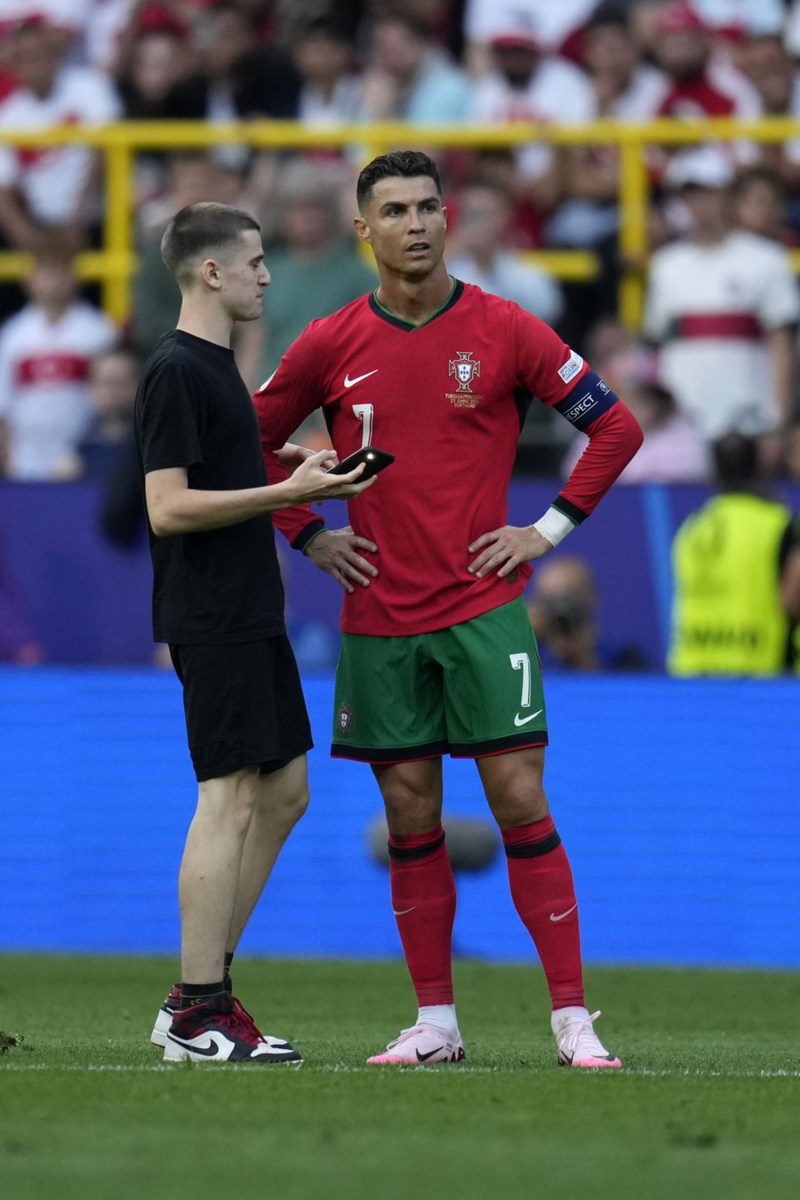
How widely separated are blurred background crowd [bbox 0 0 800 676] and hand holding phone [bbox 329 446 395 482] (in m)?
5.33

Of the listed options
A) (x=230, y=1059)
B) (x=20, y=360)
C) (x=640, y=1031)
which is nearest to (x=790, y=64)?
(x=20, y=360)

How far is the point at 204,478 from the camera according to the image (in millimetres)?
5945

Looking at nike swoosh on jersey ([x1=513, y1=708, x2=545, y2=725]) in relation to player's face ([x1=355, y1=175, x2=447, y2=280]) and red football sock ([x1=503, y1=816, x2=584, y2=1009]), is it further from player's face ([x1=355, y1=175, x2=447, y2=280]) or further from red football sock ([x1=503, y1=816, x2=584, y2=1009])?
player's face ([x1=355, y1=175, x2=447, y2=280])

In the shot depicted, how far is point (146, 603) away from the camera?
36.8ft

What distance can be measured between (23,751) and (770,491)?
3615 mm

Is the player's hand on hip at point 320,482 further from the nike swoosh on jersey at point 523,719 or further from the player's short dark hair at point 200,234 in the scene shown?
the nike swoosh on jersey at point 523,719

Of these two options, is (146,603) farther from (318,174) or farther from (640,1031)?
(640,1031)

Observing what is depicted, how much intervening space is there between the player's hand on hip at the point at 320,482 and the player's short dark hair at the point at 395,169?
813mm

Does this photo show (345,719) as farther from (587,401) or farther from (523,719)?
(587,401)

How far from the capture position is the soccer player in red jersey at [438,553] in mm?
6121

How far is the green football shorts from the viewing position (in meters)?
6.11

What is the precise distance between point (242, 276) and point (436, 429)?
645 mm

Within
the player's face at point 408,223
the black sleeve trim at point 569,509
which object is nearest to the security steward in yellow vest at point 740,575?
the black sleeve trim at point 569,509

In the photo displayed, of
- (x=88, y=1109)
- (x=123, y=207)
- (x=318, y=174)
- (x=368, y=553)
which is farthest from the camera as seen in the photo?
(x=123, y=207)
